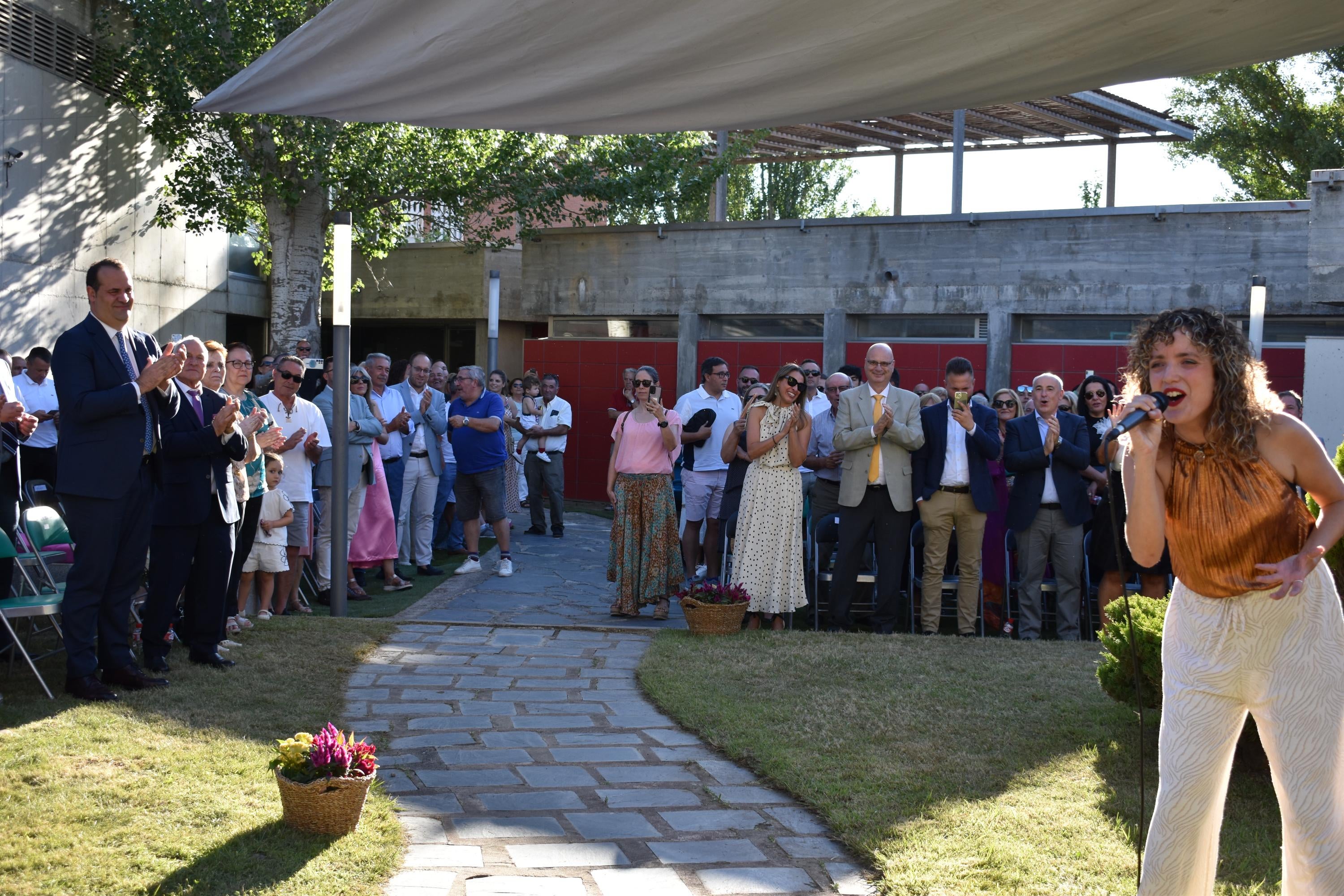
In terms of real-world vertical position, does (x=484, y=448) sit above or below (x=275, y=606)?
above

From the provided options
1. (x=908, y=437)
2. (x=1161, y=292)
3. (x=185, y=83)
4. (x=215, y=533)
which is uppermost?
(x=185, y=83)

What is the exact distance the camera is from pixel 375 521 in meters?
10.8

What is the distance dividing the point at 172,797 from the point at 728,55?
3.72 m

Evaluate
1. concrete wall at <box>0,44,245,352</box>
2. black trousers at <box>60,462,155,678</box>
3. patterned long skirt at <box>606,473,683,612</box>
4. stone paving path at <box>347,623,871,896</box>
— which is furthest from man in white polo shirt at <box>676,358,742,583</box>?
concrete wall at <box>0,44,245,352</box>

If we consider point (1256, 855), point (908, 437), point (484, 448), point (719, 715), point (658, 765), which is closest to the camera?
point (1256, 855)

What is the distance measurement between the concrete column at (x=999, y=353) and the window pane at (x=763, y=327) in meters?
2.67

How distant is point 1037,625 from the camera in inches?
373

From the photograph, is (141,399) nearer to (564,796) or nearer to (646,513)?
(564,796)

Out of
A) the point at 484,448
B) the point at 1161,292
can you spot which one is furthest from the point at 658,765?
the point at 1161,292

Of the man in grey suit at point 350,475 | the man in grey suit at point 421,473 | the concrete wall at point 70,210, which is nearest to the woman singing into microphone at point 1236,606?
the man in grey suit at point 350,475

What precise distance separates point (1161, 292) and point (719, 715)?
12.7 metres

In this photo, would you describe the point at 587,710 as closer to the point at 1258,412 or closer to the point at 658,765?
the point at 658,765

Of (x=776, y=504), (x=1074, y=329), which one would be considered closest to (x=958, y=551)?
(x=776, y=504)

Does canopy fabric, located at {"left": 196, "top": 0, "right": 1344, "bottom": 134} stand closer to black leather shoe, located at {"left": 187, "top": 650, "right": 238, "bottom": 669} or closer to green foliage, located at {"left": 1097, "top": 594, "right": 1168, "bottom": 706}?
green foliage, located at {"left": 1097, "top": 594, "right": 1168, "bottom": 706}
